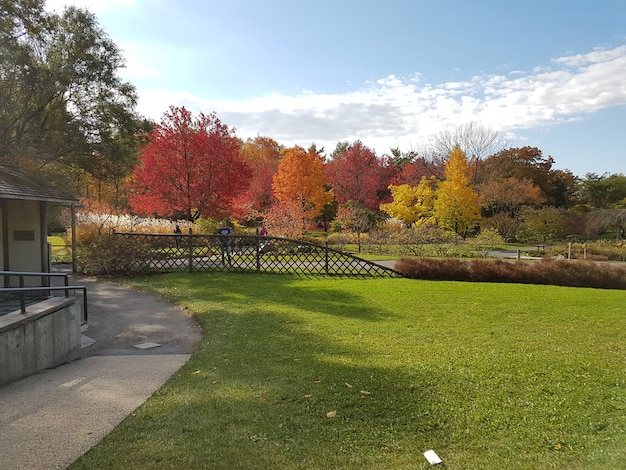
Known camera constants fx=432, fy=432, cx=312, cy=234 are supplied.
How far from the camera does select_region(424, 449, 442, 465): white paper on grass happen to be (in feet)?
9.10

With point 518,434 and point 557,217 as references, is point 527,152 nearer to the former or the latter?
point 557,217

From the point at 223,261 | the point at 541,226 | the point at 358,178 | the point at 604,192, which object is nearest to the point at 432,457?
the point at 223,261

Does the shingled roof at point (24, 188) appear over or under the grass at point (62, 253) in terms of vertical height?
over

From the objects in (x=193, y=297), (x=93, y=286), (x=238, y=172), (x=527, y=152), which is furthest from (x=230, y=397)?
(x=527, y=152)

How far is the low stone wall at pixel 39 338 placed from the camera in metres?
4.96

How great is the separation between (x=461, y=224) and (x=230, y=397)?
88.0 ft

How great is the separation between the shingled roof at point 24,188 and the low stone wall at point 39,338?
12.7 feet

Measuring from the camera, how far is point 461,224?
2861 centimetres

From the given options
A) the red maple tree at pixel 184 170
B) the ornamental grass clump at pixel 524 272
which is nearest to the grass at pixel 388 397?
the ornamental grass clump at pixel 524 272

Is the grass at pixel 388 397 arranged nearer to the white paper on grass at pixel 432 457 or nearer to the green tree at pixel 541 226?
the white paper on grass at pixel 432 457

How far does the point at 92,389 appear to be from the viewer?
15.0ft

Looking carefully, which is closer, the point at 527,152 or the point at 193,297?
the point at 193,297

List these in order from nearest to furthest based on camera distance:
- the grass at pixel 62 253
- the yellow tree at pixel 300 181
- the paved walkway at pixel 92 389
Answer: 1. the paved walkway at pixel 92 389
2. the grass at pixel 62 253
3. the yellow tree at pixel 300 181

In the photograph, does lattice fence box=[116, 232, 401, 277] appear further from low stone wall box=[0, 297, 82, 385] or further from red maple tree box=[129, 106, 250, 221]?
low stone wall box=[0, 297, 82, 385]
